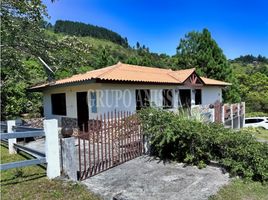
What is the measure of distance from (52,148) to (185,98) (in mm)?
15093

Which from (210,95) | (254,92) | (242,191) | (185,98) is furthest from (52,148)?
(254,92)

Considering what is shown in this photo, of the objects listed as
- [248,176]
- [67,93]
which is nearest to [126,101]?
[67,93]

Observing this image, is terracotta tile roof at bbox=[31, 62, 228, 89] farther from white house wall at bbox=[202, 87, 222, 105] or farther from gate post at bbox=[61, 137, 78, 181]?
gate post at bbox=[61, 137, 78, 181]

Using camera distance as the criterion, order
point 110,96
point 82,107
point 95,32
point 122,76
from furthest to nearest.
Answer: point 95,32 < point 82,107 < point 122,76 < point 110,96

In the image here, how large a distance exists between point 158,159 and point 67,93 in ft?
29.9

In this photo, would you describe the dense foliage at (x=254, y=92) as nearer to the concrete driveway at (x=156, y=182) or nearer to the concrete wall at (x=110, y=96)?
the concrete wall at (x=110, y=96)

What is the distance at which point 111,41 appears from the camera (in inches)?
2491

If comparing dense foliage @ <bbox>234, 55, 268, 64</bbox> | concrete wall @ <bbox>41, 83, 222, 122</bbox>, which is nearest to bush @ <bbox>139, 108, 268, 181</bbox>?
concrete wall @ <bbox>41, 83, 222, 122</bbox>

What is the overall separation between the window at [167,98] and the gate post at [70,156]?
1151cm

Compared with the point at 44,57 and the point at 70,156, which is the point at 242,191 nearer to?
the point at 70,156

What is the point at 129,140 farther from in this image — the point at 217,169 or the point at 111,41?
the point at 111,41

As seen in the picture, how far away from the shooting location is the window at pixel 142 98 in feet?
47.4

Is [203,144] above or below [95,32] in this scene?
below

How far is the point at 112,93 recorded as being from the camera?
41.2 feet
